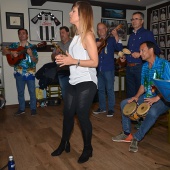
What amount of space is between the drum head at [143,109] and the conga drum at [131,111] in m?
0.05

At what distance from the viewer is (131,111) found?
2.47 metres

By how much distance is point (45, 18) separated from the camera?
Answer: 522cm

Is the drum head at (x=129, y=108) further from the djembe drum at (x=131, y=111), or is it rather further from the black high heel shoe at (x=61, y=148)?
the black high heel shoe at (x=61, y=148)

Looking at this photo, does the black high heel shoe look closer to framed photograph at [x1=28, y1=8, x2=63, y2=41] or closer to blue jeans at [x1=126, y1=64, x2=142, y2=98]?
blue jeans at [x1=126, y1=64, x2=142, y2=98]

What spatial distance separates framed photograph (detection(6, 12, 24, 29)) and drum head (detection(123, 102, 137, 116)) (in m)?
3.43

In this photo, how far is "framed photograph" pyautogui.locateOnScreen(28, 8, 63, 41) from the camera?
511 centimetres

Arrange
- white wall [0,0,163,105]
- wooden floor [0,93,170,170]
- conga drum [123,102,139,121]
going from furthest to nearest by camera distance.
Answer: white wall [0,0,163,105]
conga drum [123,102,139,121]
wooden floor [0,93,170,170]

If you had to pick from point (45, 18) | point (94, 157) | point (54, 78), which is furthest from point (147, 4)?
point (94, 157)

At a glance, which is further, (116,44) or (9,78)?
(9,78)

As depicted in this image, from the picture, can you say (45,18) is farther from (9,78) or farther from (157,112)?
(157,112)

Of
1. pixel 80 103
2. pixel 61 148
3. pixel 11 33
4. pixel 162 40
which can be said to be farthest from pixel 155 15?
pixel 61 148

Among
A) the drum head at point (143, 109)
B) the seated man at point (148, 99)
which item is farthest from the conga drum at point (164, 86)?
the drum head at point (143, 109)

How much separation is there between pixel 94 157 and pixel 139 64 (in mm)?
1637

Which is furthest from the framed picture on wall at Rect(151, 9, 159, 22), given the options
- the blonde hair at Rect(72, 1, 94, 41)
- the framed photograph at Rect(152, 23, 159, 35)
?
the blonde hair at Rect(72, 1, 94, 41)
